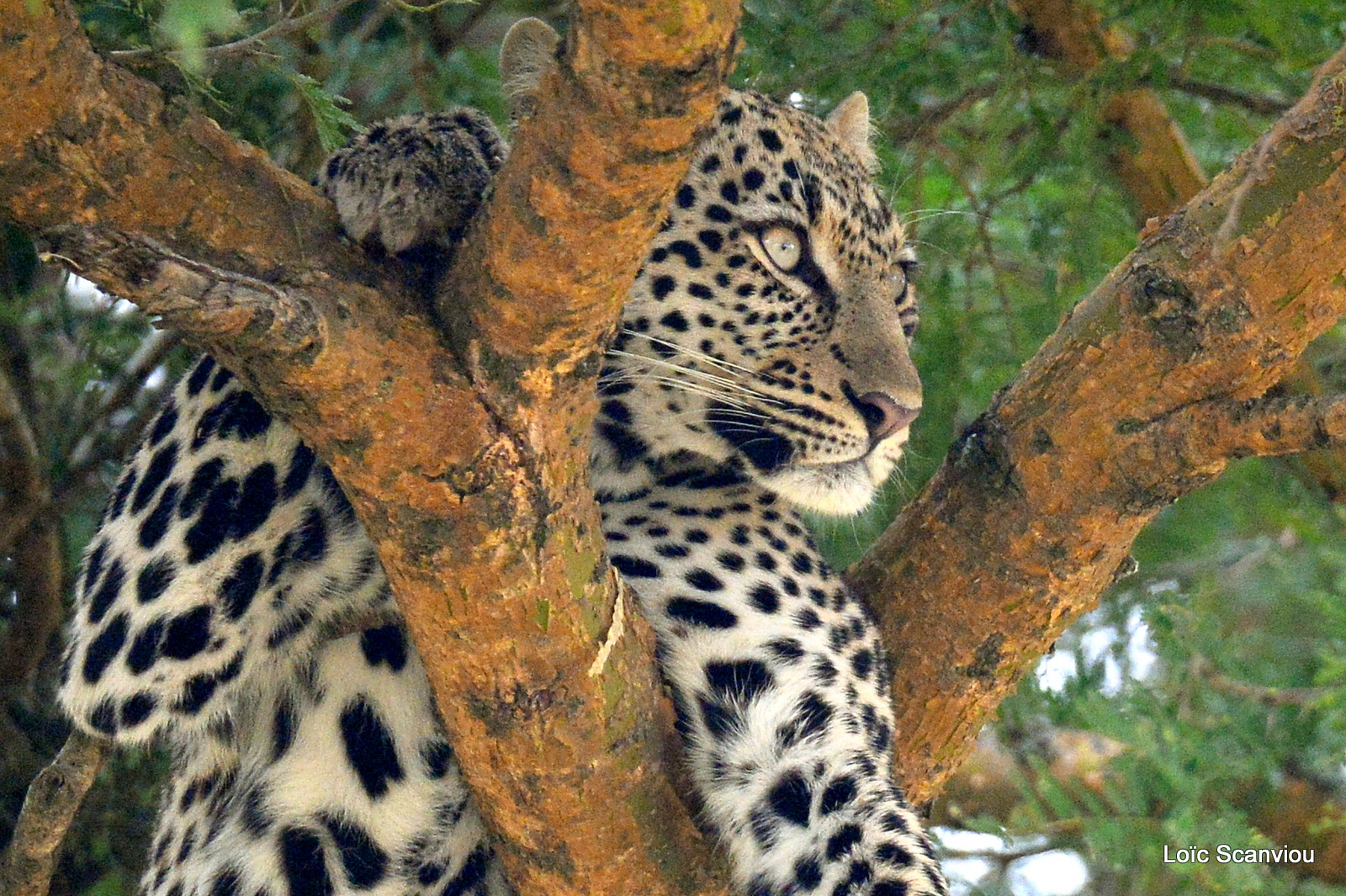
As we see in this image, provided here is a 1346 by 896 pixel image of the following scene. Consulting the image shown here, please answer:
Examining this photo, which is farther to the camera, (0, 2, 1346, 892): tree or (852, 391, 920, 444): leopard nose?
(852, 391, 920, 444): leopard nose

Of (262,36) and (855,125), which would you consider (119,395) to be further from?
(262,36)

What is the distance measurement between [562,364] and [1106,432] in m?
1.61

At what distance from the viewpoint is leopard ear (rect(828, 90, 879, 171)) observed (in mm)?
5516

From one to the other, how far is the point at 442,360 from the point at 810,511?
1869 mm

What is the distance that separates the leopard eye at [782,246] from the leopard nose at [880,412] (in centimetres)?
49

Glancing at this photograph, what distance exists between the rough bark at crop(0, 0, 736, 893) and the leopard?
29 centimetres

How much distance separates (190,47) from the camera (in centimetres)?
158

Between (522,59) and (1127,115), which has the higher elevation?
(1127,115)

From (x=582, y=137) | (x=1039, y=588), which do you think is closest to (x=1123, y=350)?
(x=1039, y=588)

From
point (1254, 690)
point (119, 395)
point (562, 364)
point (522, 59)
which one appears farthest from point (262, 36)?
point (1254, 690)

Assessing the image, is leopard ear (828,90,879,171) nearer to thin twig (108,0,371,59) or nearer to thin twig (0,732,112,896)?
thin twig (108,0,371,59)

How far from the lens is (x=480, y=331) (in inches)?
125

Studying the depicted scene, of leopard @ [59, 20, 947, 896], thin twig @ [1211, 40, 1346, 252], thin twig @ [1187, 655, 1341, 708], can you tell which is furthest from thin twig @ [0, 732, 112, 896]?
thin twig @ [1187, 655, 1341, 708]

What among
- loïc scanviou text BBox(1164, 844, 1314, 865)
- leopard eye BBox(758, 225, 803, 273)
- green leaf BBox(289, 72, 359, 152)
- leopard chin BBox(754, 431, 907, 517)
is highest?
green leaf BBox(289, 72, 359, 152)
